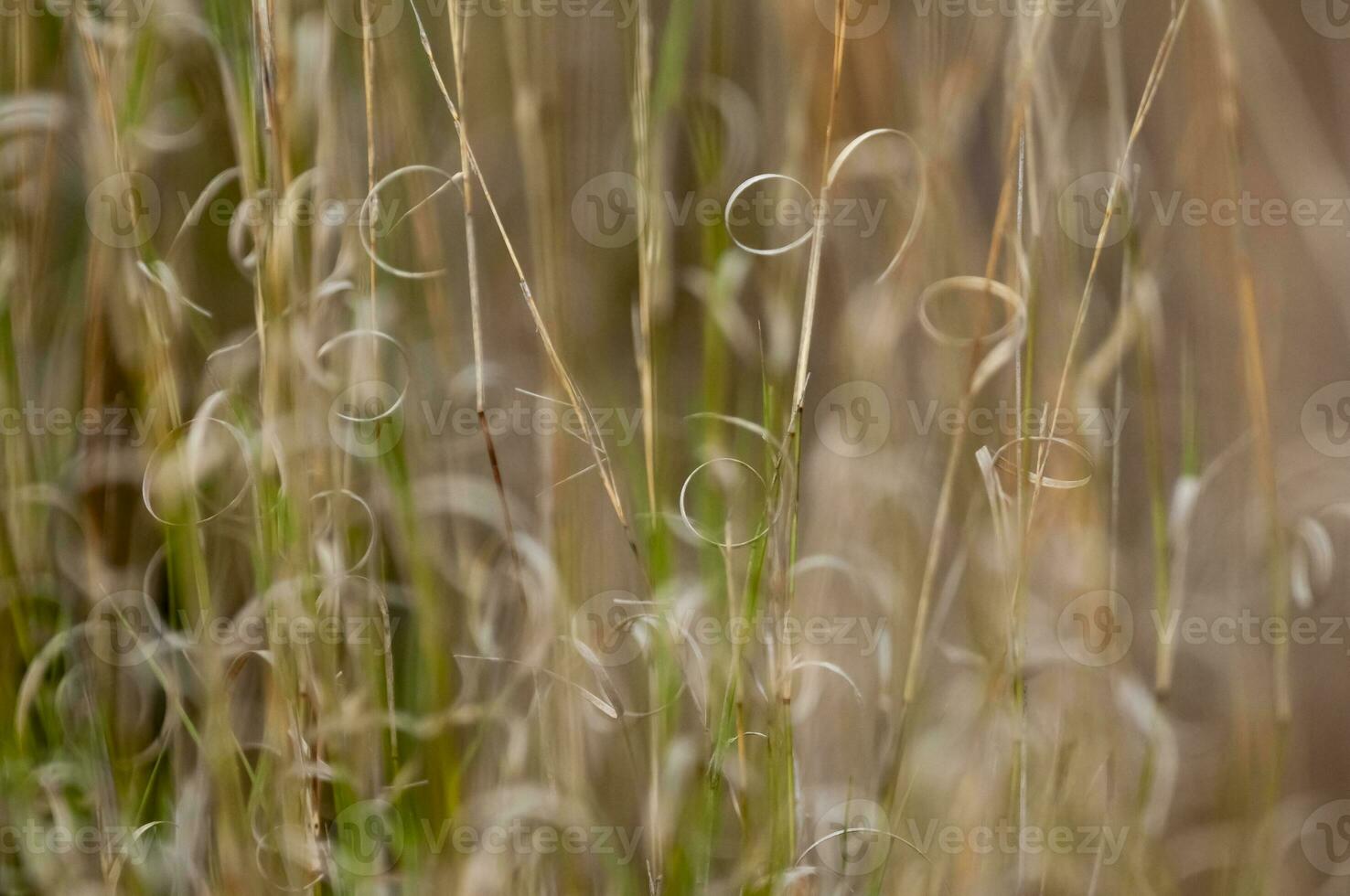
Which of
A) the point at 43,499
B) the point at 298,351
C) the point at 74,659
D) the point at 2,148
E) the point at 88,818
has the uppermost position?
the point at 2,148

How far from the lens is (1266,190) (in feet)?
2.47

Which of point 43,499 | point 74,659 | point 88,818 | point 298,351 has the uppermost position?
point 298,351

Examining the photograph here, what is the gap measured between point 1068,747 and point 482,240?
22.7 inches

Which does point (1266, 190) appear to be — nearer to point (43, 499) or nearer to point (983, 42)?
point (983, 42)

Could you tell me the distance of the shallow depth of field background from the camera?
0.70m

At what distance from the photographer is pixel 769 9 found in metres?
0.73

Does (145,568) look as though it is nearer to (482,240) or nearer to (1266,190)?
(482,240)

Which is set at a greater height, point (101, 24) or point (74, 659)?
point (101, 24)

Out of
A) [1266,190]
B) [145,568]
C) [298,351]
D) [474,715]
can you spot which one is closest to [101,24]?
[298,351]

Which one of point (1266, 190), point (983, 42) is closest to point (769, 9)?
point (983, 42)

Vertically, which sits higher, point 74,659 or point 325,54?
point 325,54

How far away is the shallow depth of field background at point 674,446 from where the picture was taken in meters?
0.70

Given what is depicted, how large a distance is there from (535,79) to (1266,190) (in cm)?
55

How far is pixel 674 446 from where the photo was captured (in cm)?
75
